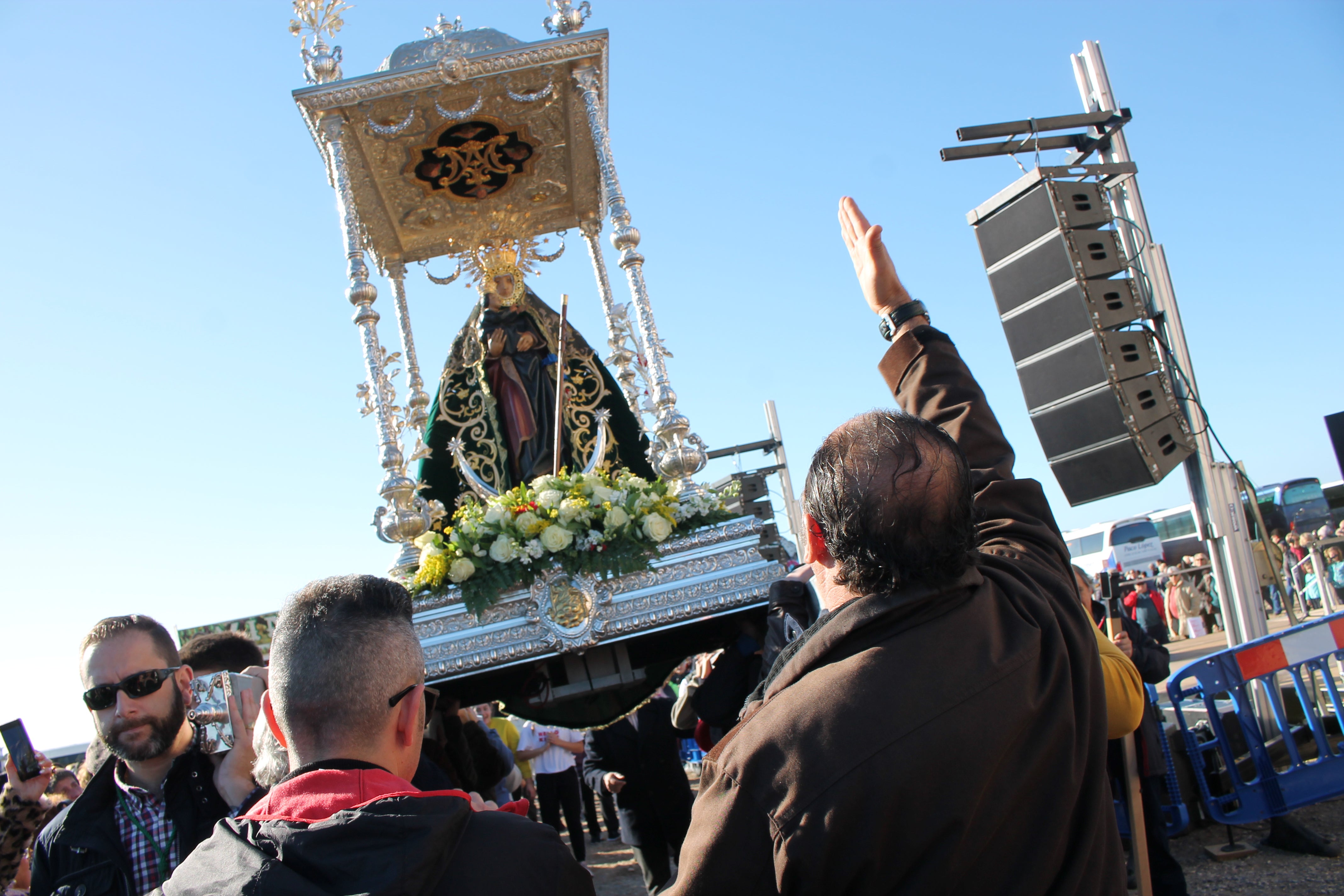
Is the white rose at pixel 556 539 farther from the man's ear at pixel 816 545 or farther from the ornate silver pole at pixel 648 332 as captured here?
the man's ear at pixel 816 545

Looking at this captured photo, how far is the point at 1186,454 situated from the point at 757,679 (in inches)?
125

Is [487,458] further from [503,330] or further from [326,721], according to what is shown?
[326,721]

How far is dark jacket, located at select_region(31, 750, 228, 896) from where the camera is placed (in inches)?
82.5

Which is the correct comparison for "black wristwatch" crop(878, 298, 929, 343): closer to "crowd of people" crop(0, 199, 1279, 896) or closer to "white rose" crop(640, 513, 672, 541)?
"crowd of people" crop(0, 199, 1279, 896)

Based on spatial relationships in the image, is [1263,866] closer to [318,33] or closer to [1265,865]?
[1265,865]

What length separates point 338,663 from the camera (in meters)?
1.39

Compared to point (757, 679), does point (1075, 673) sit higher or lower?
higher

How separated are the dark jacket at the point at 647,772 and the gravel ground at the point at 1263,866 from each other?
2.58m

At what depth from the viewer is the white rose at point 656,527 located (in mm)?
4730

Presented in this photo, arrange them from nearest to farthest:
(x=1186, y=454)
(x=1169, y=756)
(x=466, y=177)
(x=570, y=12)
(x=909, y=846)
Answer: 1. (x=909, y=846)
2. (x=1169, y=756)
3. (x=1186, y=454)
4. (x=570, y=12)
5. (x=466, y=177)

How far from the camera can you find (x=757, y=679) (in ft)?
13.5

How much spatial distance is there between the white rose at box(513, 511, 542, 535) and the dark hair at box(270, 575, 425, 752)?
→ 3.26m

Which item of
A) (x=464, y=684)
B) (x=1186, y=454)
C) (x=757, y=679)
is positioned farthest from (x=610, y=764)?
(x=1186, y=454)

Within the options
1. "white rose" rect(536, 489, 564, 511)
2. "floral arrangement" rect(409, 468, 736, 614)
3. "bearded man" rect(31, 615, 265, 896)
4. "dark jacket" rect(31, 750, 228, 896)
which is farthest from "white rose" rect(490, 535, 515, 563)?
"dark jacket" rect(31, 750, 228, 896)
